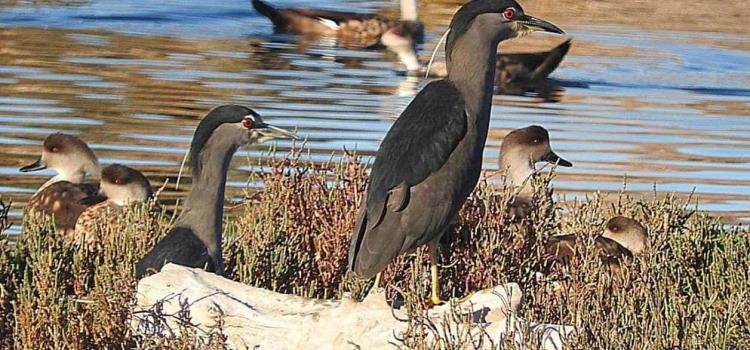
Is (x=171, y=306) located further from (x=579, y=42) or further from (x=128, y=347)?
(x=579, y=42)

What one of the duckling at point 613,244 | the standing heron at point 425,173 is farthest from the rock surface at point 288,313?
the duckling at point 613,244

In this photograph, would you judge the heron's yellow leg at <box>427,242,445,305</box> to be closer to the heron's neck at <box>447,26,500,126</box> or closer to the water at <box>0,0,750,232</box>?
the heron's neck at <box>447,26,500,126</box>

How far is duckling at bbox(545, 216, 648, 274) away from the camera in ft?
26.6

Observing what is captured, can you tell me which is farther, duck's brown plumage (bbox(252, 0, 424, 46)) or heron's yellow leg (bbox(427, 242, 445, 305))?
Answer: duck's brown plumage (bbox(252, 0, 424, 46))

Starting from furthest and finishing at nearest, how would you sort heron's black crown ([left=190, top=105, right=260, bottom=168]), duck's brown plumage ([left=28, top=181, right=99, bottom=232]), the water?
the water
duck's brown plumage ([left=28, top=181, right=99, bottom=232])
heron's black crown ([left=190, top=105, right=260, bottom=168])

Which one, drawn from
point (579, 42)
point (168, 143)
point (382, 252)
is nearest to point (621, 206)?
point (382, 252)

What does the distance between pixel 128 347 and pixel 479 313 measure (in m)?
1.43

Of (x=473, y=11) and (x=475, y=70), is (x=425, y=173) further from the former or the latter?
(x=473, y=11)

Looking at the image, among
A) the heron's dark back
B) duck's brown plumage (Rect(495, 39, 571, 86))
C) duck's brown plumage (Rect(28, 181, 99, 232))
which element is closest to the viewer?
the heron's dark back

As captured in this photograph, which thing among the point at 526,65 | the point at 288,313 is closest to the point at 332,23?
the point at 526,65

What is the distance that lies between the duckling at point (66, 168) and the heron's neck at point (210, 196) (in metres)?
2.66

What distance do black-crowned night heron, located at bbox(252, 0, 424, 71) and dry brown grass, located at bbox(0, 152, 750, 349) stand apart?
40.3 ft

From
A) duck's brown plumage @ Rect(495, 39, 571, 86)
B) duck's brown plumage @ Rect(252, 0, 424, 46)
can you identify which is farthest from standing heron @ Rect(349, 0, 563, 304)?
duck's brown plumage @ Rect(252, 0, 424, 46)

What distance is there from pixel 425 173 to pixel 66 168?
188 inches
